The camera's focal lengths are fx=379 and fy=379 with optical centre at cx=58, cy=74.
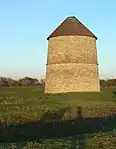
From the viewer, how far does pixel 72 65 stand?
47.2m

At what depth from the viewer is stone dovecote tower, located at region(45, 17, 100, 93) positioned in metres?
47.0

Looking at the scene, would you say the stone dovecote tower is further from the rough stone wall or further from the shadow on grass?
the shadow on grass

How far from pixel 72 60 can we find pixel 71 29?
154 inches

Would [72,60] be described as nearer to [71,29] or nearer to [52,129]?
[71,29]

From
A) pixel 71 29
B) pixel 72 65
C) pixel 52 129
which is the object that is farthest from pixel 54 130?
pixel 71 29

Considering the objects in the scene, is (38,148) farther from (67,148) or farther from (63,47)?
(63,47)

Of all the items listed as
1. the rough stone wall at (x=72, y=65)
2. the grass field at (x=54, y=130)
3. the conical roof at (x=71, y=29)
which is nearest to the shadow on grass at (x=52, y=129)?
the grass field at (x=54, y=130)

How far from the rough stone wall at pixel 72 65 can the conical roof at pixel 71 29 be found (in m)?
0.50

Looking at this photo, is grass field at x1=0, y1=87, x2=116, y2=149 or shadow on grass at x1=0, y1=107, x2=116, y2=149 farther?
shadow on grass at x1=0, y1=107, x2=116, y2=149

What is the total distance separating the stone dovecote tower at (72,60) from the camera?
47.0 m

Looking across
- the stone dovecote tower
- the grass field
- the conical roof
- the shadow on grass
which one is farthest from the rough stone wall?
the shadow on grass

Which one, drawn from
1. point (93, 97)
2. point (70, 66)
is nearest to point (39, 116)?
point (93, 97)

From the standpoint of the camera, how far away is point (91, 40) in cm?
4847

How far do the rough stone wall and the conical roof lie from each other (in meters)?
0.50
